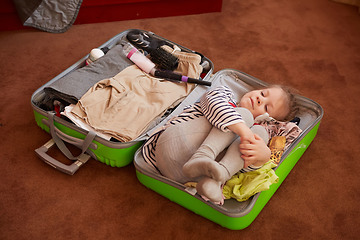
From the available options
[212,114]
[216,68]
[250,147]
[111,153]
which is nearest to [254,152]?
[250,147]

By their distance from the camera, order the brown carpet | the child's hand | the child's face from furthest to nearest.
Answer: the child's face, the brown carpet, the child's hand

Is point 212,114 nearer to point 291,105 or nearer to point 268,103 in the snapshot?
point 268,103

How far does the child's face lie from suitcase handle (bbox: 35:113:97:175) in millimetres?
588

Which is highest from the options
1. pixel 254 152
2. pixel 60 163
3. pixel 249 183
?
pixel 254 152

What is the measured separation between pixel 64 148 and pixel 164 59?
1.85 ft

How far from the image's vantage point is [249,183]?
1.25 metres

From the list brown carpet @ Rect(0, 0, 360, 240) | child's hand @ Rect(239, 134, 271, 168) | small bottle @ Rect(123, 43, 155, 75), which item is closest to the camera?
child's hand @ Rect(239, 134, 271, 168)

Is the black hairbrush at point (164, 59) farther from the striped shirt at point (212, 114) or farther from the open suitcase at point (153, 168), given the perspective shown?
the striped shirt at point (212, 114)

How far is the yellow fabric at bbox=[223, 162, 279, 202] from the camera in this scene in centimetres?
124

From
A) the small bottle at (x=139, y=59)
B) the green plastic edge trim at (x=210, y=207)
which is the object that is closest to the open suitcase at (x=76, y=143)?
the green plastic edge trim at (x=210, y=207)

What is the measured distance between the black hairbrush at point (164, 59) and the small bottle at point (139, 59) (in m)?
0.03

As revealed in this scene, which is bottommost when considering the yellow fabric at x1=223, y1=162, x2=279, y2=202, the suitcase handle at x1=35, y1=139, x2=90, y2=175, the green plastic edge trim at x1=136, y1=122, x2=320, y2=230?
the suitcase handle at x1=35, y1=139, x2=90, y2=175

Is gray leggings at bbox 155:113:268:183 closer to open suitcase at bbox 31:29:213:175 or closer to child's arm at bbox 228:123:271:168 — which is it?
child's arm at bbox 228:123:271:168

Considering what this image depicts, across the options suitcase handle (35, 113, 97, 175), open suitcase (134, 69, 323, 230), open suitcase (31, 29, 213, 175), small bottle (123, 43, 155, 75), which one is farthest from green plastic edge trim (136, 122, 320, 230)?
small bottle (123, 43, 155, 75)
